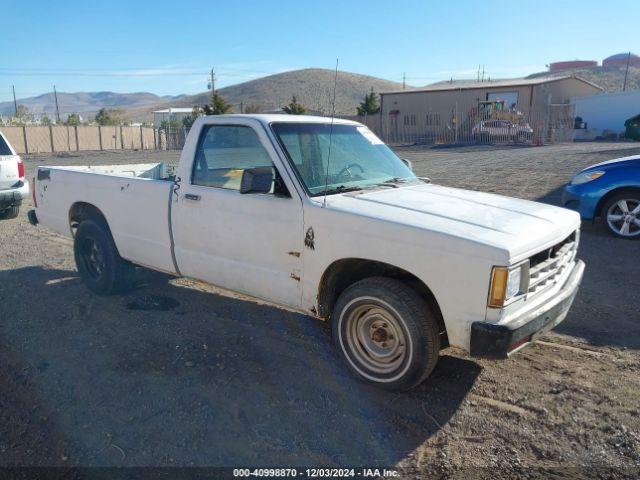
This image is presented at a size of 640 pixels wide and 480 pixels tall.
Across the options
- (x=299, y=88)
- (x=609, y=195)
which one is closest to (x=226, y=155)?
(x=609, y=195)

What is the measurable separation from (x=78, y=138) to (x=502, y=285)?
44.8 metres

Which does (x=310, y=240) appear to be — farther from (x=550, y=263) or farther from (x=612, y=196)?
(x=612, y=196)

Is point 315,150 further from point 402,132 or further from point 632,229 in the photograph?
point 402,132

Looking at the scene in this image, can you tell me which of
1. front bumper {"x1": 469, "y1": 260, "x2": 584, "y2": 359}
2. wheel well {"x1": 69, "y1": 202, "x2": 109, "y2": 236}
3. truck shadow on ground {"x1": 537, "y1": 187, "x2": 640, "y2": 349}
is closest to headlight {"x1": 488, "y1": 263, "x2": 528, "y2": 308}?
front bumper {"x1": 469, "y1": 260, "x2": 584, "y2": 359}

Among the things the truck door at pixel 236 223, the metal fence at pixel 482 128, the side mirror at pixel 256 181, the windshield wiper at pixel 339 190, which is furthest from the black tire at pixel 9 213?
the metal fence at pixel 482 128

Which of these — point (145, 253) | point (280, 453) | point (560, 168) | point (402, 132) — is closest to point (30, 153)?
point (402, 132)

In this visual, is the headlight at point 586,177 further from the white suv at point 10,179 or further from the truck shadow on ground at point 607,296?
the white suv at point 10,179

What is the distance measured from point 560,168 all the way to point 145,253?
547 inches

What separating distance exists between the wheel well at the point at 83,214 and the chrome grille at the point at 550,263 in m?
4.37

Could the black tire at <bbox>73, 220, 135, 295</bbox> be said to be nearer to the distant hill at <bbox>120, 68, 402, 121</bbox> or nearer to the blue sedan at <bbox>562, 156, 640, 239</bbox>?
the blue sedan at <bbox>562, 156, 640, 239</bbox>

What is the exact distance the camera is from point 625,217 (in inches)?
298

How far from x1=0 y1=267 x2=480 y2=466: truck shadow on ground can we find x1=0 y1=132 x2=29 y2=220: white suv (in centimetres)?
512

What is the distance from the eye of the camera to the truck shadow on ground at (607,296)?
4637 mm

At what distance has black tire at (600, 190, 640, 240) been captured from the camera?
7.50 meters
